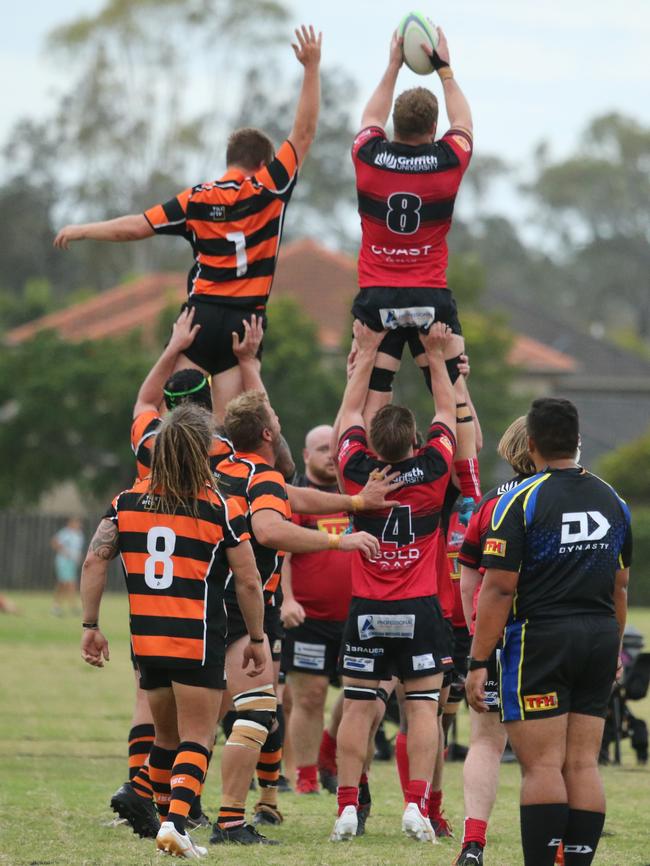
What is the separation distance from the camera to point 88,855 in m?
7.20

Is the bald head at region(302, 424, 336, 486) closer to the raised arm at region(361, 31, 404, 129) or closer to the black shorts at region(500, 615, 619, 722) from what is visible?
the raised arm at region(361, 31, 404, 129)

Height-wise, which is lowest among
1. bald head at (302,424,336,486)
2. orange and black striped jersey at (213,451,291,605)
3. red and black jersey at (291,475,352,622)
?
red and black jersey at (291,475,352,622)

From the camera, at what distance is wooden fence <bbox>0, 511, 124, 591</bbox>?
1635 inches

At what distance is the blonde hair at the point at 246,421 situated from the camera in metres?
8.21

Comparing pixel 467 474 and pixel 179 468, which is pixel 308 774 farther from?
pixel 179 468

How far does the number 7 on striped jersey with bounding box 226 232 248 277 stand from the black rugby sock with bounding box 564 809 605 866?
4.28 m

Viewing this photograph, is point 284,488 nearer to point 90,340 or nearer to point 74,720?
point 74,720

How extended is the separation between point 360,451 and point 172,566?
5.36 feet

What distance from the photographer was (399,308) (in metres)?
8.65

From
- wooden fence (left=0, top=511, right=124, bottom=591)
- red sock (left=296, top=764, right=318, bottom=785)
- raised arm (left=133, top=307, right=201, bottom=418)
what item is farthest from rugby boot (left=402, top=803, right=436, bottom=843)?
wooden fence (left=0, top=511, right=124, bottom=591)

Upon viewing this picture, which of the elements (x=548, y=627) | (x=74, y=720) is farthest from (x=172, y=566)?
(x=74, y=720)

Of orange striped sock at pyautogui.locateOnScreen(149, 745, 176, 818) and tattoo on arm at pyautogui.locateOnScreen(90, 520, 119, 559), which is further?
orange striped sock at pyautogui.locateOnScreen(149, 745, 176, 818)

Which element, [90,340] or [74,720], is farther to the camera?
[90,340]

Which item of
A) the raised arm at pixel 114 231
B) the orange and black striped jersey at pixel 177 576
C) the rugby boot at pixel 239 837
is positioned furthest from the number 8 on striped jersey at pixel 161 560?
the raised arm at pixel 114 231
